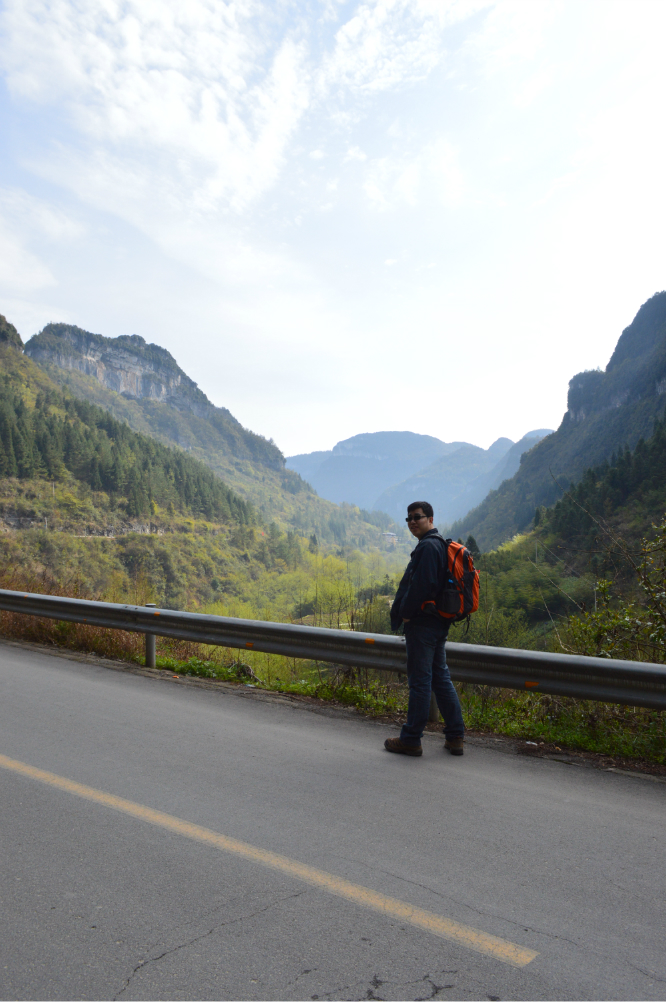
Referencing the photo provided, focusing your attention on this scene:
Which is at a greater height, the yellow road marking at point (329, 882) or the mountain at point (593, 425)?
the mountain at point (593, 425)

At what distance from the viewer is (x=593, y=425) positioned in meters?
168

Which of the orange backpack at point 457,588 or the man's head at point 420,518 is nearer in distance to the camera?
the orange backpack at point 457,588

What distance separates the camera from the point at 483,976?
2148 millimetres

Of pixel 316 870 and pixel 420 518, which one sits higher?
pixel 420 518

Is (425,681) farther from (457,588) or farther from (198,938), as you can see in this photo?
(198,938)

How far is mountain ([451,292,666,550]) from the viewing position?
138875 mm

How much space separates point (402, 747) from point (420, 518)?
1.71 metres

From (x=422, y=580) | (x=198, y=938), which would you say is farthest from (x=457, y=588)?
(x=198, y=938)

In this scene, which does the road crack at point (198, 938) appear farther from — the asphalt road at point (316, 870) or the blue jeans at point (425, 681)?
the blue jeans at point (425, 681)

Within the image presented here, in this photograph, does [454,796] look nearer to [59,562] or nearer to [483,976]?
[483,976]

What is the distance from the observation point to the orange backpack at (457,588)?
4414mm

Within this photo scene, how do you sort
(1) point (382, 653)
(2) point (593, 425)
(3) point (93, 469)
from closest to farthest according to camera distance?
(1) point (382, 653) < (3) point (93, 469) < (2) point (593, 425)

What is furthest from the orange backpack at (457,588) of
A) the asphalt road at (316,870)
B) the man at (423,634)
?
the asphalt road at (316,870)

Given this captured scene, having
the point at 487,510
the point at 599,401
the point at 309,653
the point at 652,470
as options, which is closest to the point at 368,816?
the point at 309,653
